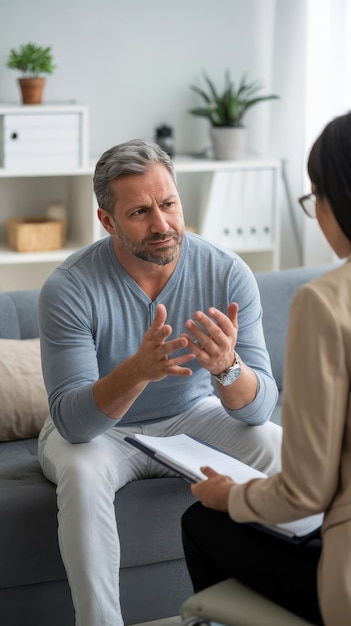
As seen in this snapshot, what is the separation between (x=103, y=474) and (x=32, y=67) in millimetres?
2103

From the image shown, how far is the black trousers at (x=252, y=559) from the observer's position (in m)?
1.56

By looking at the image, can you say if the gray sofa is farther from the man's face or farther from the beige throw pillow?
the man's face

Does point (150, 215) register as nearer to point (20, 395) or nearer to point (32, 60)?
point (20, 395)

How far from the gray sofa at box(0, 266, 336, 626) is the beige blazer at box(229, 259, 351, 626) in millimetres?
832

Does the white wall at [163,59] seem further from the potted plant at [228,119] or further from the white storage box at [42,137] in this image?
the white storage box at [42,137]

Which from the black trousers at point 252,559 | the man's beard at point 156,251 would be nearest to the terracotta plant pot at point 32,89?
the man's beard at point 156,251

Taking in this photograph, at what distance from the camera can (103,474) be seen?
2105 mm

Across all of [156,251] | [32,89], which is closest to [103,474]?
[156,251]

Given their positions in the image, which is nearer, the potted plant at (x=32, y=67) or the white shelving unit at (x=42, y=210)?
the potted plant at (x=32, y=67)

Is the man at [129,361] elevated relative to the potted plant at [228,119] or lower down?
lower down

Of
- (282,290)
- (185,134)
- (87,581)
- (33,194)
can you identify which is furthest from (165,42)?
(87,581)

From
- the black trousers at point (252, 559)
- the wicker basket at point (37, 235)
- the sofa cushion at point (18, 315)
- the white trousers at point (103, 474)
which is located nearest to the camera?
the black trousers at point (252, 559)

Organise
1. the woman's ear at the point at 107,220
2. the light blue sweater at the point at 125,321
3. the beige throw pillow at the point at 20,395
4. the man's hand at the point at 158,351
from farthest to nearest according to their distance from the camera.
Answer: the beige throw pillow at the point at 20,395, the woman's ear at the point at 107,220, the light blue sweater at the point at 125,321, the man's hand at the point at 158,351

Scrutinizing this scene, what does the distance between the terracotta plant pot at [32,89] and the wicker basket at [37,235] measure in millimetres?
448
